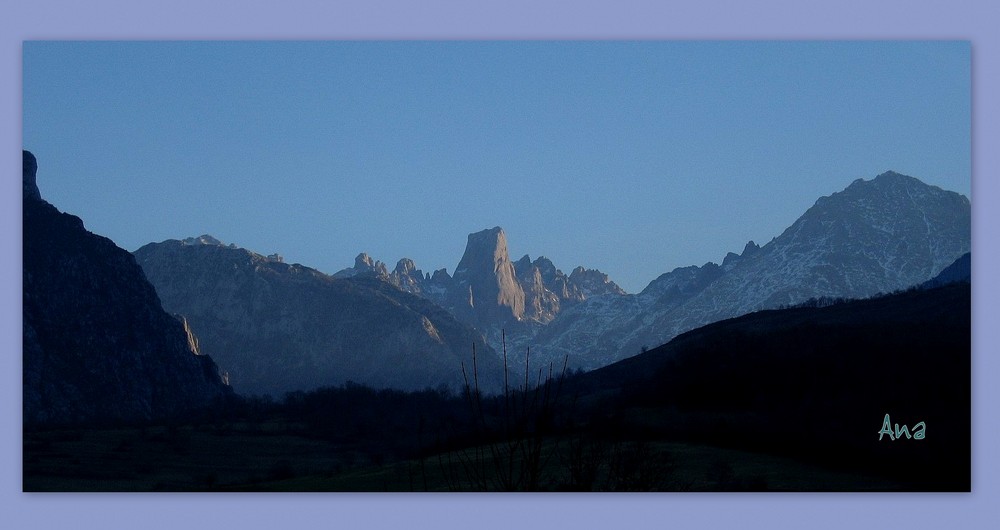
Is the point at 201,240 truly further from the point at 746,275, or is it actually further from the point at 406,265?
A: the point at 746,275

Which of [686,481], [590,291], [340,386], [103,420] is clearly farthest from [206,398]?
[686,481]

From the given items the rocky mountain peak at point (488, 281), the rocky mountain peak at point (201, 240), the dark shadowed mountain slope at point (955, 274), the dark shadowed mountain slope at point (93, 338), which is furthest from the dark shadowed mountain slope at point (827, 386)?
the dark shadowed mountain slope at point (93, 338)

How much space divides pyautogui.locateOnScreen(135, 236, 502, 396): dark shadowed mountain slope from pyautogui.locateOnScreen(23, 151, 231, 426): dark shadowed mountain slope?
5.10ft

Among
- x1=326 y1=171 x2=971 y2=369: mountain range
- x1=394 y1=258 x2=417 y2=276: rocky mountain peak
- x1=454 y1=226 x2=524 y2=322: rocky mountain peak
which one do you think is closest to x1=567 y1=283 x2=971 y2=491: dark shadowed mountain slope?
x1=326 y1=171 x2=971 y2=369: mountain range

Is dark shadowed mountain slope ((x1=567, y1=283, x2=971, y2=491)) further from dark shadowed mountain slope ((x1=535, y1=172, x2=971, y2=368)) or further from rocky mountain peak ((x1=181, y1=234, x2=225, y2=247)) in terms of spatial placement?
rocky mountain peak ((x1=181, y1=234, x2=225, y2=247))

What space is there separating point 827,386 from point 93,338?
99.5 ft

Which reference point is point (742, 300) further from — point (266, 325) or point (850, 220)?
point (266, 325)

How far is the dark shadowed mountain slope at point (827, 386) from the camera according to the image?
2442cm

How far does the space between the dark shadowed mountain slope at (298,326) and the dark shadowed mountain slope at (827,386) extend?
37.0 ft

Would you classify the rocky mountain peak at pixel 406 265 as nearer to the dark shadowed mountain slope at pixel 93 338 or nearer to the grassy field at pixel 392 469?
the grassy field at pixel 392 469

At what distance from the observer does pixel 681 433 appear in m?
30.6

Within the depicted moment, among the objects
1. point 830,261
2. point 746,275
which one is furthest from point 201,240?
point 830,261

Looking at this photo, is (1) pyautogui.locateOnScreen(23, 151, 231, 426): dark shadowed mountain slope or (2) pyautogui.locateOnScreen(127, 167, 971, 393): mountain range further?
(2) pyautogui.locateOnScreen(127, 167, 971, 393): mountain range

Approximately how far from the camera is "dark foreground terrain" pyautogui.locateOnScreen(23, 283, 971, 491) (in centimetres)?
2369
